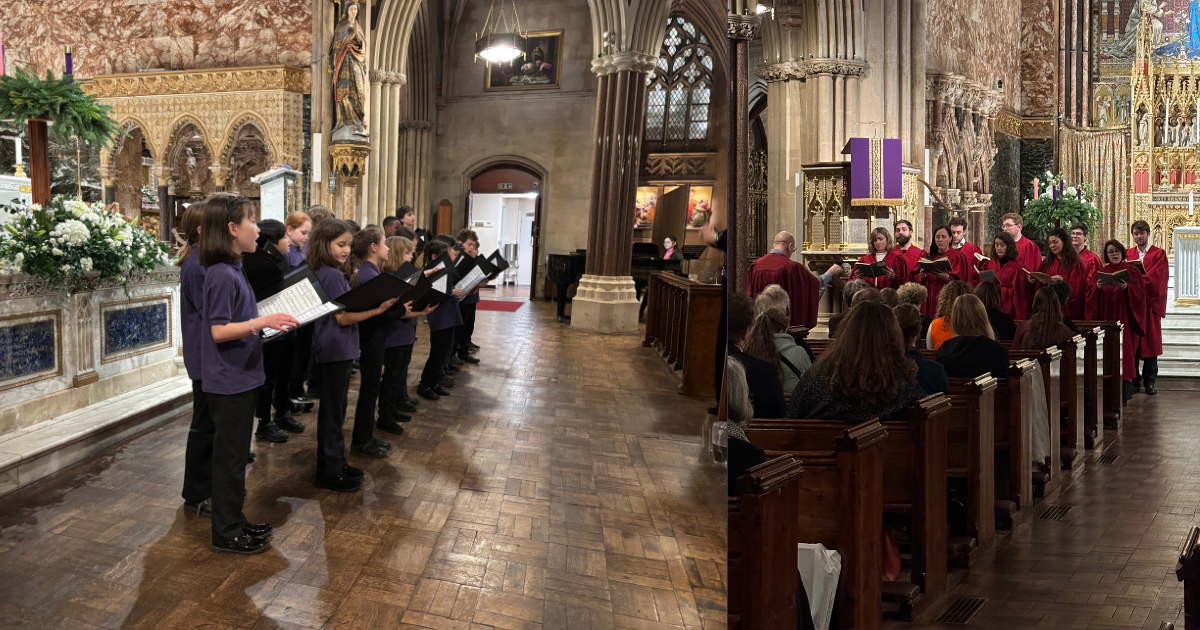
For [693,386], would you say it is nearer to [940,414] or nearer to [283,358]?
[940,414]

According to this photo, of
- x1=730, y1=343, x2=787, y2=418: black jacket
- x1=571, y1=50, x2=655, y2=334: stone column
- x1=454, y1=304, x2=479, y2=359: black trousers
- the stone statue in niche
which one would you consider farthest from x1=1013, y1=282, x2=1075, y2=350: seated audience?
the stone statue in niche

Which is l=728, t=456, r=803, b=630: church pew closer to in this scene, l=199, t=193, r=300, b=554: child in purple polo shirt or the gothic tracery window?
l=199, t=193, r=300, b=554: child in purple polo shirt

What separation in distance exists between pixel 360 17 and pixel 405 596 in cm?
809

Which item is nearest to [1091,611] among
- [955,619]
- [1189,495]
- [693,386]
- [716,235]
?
[955,619]

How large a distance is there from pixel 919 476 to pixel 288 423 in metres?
3.31

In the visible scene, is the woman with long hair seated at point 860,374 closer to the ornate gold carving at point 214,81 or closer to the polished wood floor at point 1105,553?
the polished wood floor at point 1105,553

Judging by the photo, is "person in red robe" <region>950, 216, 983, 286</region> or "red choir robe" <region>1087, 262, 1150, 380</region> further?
"red choir robe" <region>1087, 262, 1150, 380</region>

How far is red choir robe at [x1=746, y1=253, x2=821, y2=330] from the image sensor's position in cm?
115

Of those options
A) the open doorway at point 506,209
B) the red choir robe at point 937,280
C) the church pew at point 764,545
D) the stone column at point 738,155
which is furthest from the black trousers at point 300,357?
the open doorway at point 506,209

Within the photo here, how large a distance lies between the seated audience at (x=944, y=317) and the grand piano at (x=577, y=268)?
5.57m

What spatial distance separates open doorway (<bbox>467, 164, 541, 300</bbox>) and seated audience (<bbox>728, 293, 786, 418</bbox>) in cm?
1233

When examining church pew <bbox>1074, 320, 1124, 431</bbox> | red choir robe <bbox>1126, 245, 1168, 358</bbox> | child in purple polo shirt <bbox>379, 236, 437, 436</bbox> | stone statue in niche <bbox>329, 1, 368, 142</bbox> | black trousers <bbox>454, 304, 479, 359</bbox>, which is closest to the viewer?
child in purple polo shirt <bbox>379, 236, 437, 436</bbox>

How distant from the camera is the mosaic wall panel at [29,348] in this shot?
3.61 metres

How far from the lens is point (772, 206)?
4.63 feet
